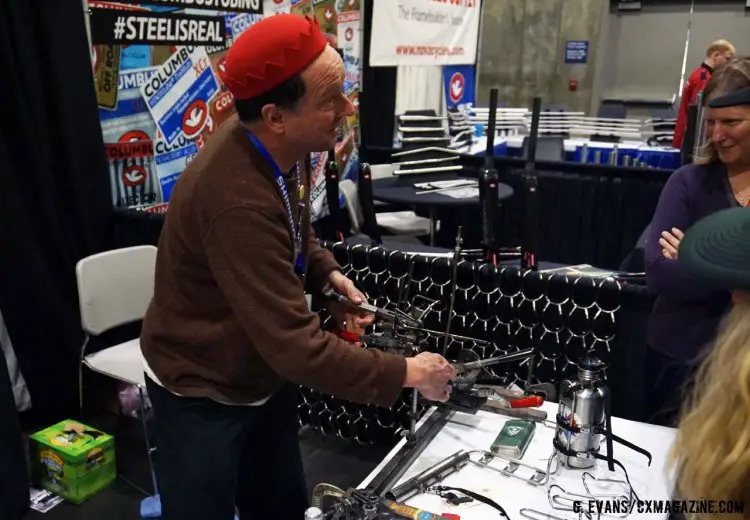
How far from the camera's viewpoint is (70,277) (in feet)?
8.48

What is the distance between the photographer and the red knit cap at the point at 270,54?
3.36 feet

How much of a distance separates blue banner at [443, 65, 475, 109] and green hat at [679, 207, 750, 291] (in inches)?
192

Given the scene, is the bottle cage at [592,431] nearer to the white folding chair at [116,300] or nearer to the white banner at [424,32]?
the white folding chair at [116,300]

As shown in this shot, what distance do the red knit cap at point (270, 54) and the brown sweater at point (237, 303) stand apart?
0.11 metres

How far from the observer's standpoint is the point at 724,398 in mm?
664

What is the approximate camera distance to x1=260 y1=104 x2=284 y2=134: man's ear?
3.53ft

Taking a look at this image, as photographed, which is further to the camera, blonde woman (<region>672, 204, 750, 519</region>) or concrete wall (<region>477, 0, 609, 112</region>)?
concrete wall (<region>477, 0, 609, 112</region>)

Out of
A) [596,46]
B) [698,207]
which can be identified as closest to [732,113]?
[698,207]

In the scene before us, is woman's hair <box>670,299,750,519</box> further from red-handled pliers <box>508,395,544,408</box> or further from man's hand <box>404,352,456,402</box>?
red-handled pliers <box>508,395,544,408</box>

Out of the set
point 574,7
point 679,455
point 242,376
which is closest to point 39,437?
point 242,376

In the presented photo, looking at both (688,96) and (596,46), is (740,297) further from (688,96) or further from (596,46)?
(596,46)

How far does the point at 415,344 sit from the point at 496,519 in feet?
1.32

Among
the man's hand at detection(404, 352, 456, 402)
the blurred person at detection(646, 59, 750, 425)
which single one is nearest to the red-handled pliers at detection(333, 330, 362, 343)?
the man's hand at detection(404, 352, 456, 402)

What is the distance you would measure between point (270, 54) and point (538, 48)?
326 inches
